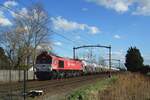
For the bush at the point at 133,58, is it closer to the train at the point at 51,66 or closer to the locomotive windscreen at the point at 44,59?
the train at the point at 51,66

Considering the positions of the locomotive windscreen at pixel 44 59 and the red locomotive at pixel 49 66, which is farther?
the locomotive windscreen at pixel 44 59

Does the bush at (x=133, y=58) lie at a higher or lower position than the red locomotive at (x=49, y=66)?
higher

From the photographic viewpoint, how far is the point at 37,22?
85438mm

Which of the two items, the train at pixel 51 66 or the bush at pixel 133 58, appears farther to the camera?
the bush at pixel 133 58

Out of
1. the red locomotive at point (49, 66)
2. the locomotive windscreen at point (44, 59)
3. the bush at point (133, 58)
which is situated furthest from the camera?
the bush at point (133, 58)

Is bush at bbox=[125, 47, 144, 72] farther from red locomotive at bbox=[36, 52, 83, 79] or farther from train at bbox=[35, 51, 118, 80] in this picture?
red locomotive at bbox=[36, 52, 83, 79]

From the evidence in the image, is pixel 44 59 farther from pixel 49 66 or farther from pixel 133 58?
pixel 133 58

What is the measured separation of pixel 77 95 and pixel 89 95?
85cm

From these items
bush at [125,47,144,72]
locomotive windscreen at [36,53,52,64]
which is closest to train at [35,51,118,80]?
locomotive windscreen at [36,53,52,64]

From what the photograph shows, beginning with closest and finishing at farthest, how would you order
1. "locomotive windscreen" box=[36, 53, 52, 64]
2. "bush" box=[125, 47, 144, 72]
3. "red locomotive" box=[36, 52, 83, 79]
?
"red locomotive" box=[36, 52, 83, 79] → "locomotive windscreen" box=[36, 53, 52, 64] → "bush" box=[125, 47, 144, 72]

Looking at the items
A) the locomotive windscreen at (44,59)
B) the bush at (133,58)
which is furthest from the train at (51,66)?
the bush at (133,58)

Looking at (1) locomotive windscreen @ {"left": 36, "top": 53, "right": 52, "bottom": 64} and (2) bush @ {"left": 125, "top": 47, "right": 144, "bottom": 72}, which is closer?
(1) locomotive windscreen @ {"left": 36, "top": 53, "right": 52, "bottom": 64}

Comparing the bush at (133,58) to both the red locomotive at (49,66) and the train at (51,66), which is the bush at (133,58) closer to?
the train at (51,66)

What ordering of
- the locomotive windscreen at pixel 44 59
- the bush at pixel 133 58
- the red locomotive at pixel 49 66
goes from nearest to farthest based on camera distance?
the red locomotive at pixel 49 66 → the locomotive windscreen at pixel 44 59 → the bush at pixel 133 58
